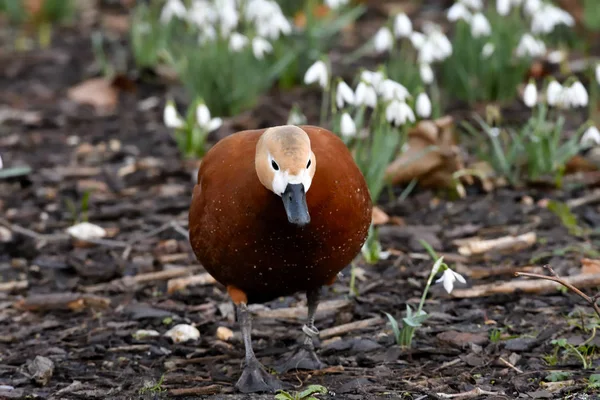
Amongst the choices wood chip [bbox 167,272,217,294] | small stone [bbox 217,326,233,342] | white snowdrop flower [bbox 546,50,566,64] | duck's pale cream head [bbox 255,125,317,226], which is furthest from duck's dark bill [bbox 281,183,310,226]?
white snowdrop flower [bbox 546,50,566,64]

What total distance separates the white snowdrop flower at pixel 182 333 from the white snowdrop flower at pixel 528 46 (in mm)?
2790

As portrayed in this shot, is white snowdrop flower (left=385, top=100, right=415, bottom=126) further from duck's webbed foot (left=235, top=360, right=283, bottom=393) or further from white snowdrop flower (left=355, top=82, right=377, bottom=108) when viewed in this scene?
duck's webbed foot (left=235, top=360, right=283, bottom=393)

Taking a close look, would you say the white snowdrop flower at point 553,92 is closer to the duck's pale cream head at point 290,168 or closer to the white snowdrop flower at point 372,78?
the white snowdrop flower at point 372,78

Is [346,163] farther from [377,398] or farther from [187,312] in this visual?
[187,312]

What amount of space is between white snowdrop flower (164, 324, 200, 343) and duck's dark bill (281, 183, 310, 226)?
3.67ft

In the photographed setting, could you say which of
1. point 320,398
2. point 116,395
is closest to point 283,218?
point 320,398

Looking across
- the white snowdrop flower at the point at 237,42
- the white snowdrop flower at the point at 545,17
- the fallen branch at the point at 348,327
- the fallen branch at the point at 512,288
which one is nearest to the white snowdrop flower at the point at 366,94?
the fallen branch at the point at 512,288

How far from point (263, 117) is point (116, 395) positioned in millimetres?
3046

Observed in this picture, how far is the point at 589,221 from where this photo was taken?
493 cm

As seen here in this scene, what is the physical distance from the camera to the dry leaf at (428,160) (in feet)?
17.2

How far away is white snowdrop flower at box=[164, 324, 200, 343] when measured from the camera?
13.3ft

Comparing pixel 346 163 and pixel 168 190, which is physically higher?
pixel 346 163

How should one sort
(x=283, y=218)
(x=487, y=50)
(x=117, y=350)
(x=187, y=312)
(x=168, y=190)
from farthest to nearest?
(x=487, y=50) < (x=168, y=190) < (x=187, y=312) < (x=117, y=350) < (x=283, y=218)

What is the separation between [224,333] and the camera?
4.11 metres
